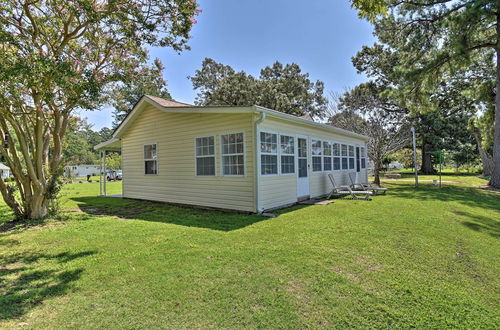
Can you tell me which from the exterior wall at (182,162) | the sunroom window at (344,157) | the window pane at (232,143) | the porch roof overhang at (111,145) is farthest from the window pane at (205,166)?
the sunroom window at (344,157)

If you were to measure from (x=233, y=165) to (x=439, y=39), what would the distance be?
15.9 m

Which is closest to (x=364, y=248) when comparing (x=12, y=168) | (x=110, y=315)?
(x=110, y=315)

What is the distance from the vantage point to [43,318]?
8.54 feet

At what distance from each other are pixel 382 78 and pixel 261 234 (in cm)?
2402

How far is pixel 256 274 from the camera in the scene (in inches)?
137

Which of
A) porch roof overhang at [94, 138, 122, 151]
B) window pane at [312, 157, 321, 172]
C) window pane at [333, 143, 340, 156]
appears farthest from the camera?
porch roof overhang at [94, 138, 122, 151]

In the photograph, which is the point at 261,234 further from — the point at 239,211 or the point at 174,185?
the point at 174,185

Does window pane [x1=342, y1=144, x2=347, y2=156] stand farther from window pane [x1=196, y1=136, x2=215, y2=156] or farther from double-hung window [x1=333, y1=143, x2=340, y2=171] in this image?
window pane [x1=196, y1=136, x2=215, y2=156]

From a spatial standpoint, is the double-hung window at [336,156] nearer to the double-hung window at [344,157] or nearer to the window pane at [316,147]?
the double-hung window at [344,157]

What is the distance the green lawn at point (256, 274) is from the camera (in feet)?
8.49

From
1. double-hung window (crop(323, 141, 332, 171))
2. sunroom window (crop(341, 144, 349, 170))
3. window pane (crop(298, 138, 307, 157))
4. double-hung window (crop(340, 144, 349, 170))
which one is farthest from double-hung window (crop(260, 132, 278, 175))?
sunroom window (crop(341, 144, 349, 170))

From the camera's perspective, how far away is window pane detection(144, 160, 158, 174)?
409 inches

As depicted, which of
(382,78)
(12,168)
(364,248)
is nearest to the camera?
(364,248)

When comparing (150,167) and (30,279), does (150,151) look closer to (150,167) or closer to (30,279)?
(150,167)
